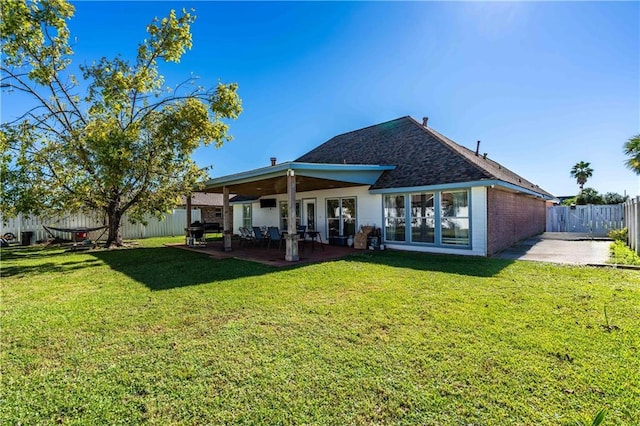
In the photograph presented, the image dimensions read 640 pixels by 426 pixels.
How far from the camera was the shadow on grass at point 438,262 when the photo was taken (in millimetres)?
7857

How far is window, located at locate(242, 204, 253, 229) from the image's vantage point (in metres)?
20.5

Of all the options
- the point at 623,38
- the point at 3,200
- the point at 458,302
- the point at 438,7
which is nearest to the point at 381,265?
the point at 458,302

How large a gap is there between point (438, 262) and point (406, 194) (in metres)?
3.55

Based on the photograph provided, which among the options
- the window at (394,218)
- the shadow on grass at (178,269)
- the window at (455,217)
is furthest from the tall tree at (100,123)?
the window at (455,217)

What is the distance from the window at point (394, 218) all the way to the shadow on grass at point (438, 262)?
3.51 ft

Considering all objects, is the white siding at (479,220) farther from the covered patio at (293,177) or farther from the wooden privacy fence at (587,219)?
the wooden privacy fence at (587,219)

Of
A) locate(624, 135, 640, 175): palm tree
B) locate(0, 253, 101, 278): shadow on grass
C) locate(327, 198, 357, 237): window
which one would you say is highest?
locate(624, 135, 640, 175): palm tree

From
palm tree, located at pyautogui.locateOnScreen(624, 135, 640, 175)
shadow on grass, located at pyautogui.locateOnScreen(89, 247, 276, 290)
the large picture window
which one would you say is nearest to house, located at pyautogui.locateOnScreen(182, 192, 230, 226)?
shadow on grass, located at pyautogui.locateOnScreen(89, 247, 276, 290)

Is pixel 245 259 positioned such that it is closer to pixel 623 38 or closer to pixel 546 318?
pixel 546 318

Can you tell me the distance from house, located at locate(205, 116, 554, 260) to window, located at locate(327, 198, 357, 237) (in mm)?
46

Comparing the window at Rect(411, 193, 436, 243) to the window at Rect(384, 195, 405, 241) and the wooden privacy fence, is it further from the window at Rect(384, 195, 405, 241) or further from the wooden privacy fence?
the wooden privacy fence

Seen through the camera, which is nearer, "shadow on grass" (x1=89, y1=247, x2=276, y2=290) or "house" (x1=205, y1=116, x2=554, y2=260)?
"shadow on grass" (x1=89, y1=247, x2=276, y2=290)

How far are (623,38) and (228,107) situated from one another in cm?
1421

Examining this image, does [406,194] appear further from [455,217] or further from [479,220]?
[479,220]
